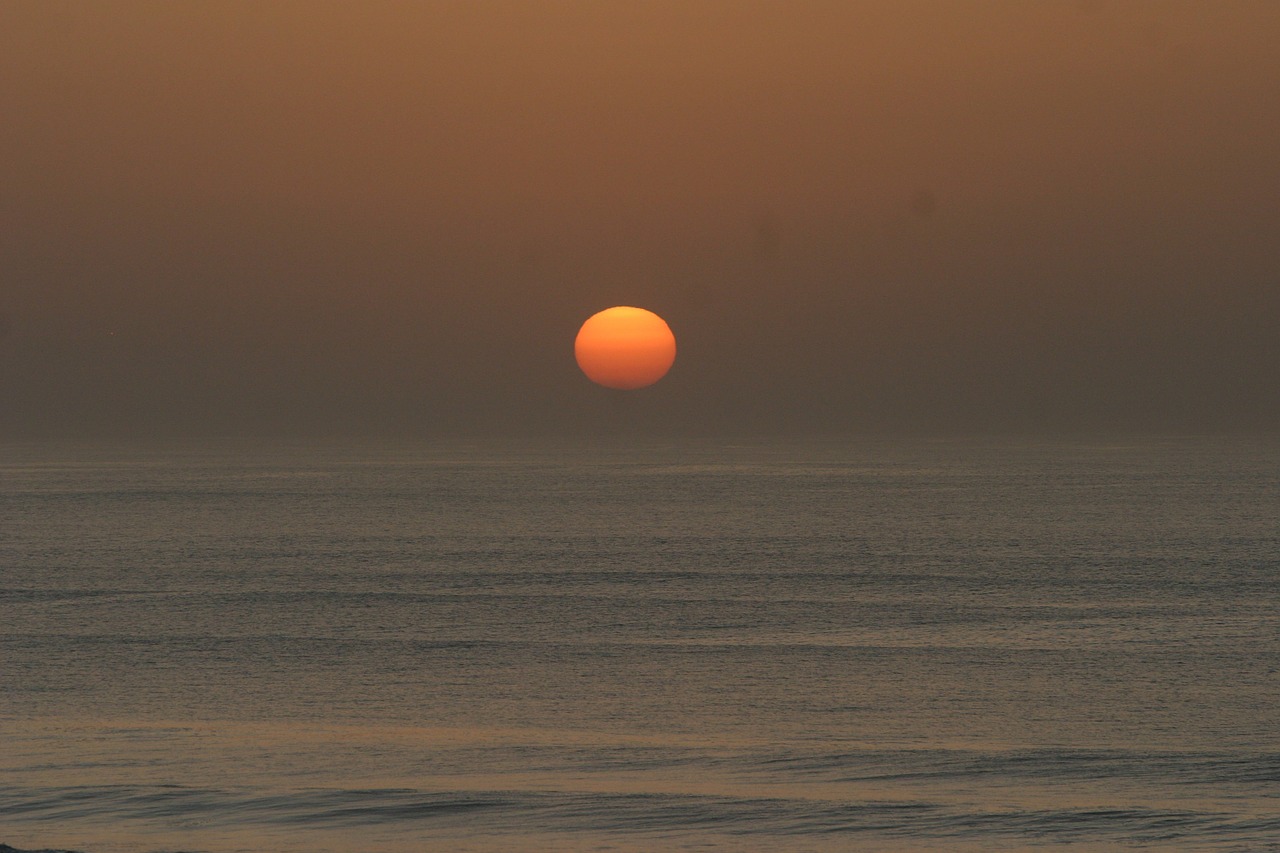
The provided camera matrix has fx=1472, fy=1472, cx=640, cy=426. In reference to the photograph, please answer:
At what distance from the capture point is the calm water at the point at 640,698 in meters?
23.7

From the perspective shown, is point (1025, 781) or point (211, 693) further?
point (211, 693)

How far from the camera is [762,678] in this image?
38.1m

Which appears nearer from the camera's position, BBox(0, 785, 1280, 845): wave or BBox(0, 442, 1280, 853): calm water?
BBox(0, 785, 1280, 845): wave

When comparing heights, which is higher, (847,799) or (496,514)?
(496,514)

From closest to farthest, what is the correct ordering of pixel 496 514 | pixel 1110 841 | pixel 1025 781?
pixel 1110 841, pixel 1025 781, pixel 496 514

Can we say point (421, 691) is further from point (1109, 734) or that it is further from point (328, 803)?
point (1109, 734)

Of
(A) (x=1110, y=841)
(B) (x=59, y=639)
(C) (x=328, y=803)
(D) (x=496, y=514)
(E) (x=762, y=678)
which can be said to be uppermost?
(D) (x=496, y=514)

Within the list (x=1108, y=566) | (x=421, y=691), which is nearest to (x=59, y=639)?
(x=421, y=691)

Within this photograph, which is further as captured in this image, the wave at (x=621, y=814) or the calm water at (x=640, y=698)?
the calm water at (x=640, y=698)

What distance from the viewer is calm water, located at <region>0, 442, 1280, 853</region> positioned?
77.8 ft

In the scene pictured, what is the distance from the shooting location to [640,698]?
3553 cm

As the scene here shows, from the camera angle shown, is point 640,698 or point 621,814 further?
point 640,698

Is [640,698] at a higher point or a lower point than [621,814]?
higher

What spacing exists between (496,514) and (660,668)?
83.2 meters
